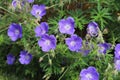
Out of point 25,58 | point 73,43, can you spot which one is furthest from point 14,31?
point 73,43

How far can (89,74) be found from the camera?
399 centimetres

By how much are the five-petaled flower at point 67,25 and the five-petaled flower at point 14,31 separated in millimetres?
430

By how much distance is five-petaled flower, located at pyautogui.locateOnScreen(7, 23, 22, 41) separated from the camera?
170 inches

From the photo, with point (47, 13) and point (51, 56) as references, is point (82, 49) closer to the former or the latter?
point (51, 56)

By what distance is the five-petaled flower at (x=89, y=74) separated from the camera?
397cm

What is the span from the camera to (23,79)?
4609 mm

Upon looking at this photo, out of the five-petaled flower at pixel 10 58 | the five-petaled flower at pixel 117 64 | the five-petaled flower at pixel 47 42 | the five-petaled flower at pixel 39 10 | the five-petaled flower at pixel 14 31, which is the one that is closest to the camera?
the five-petaled flower at pixel 117 64

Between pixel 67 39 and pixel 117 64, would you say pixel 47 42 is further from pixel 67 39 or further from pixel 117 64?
pixel 117 64

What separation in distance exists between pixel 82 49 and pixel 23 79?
0.90 meters

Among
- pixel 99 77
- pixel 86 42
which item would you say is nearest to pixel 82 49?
pixel 86 42

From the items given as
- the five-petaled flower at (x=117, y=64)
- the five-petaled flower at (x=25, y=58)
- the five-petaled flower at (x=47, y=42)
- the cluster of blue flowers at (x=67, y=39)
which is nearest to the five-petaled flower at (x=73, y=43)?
the cluster of blue flowers at (x=67, y=39)

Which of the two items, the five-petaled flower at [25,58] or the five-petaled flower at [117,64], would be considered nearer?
the five-petaled flower at [117,64]

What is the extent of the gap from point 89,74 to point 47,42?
19.7 inches

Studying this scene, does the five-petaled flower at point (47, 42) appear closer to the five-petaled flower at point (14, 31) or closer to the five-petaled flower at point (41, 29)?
the five-petaled flower at point (41, 29)
